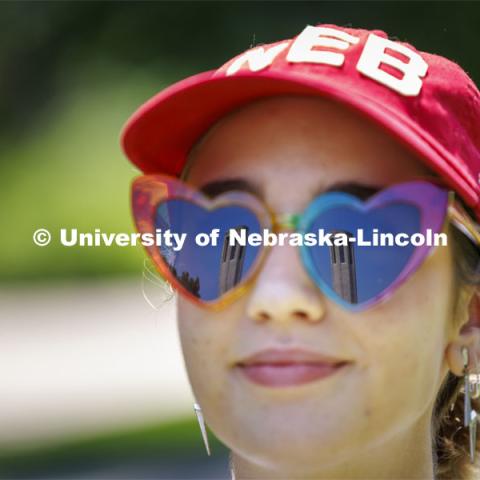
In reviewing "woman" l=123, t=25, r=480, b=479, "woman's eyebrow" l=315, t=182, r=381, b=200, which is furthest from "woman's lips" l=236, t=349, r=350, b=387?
"woman's eyebrow" l=315, t=182, r=381, b=200

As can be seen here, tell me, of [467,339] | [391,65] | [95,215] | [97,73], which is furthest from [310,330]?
[97,73]

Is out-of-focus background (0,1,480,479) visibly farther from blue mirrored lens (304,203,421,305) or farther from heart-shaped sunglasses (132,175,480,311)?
blue mirrored lens (304,203,421,305)

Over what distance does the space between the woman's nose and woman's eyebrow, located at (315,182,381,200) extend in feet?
0.34

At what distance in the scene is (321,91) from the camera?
4.80 feet

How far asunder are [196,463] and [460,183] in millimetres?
2890

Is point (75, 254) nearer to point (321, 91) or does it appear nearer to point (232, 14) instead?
point (232, 14)

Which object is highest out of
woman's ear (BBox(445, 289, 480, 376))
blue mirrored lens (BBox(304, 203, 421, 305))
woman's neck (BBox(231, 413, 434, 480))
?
blue mirrored lens (BBox(304, 203, 421, 305))

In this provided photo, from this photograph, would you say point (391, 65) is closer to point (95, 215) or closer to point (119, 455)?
point (119, 455)

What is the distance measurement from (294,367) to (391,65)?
1.58ft

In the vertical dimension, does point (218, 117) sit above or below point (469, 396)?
above

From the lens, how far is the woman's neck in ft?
4.98

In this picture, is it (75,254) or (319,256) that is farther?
(75,254)

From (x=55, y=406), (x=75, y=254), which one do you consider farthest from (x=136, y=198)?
(x=75, y=254)

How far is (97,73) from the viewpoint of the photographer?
7.82 metres
